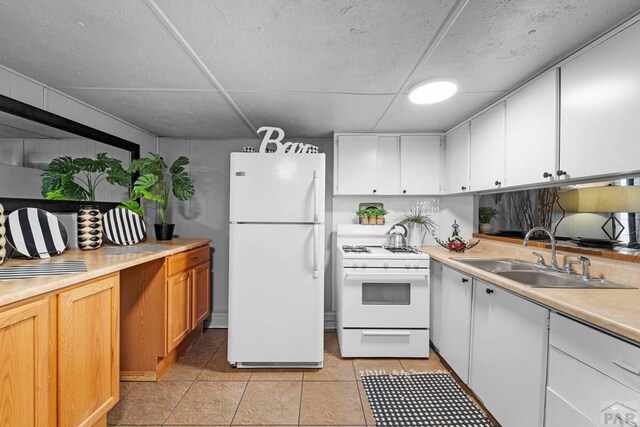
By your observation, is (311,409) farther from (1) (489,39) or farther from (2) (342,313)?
(1) (489,39)

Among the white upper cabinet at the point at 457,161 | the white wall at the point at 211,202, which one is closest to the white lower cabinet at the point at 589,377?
the white upper cabinet at the point at 457,161

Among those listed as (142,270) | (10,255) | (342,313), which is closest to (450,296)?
(342,313)

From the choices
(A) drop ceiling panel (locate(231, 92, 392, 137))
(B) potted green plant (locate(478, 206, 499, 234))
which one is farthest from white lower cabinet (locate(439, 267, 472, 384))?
(A) drop ceiling panel (locate(231, 92, 392, 137))

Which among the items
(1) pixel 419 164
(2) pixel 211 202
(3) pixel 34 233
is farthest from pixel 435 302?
(3) pixel 34 233

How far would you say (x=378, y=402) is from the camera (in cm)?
197

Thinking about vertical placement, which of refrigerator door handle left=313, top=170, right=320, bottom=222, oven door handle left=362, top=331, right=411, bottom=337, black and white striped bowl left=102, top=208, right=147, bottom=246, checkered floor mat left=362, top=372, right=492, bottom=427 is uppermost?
refrigerator door handle left=313, top=170, right=320, bottom=222

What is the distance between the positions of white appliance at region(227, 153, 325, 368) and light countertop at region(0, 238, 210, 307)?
607mm

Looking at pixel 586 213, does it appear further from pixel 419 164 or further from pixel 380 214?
pixel 380 214

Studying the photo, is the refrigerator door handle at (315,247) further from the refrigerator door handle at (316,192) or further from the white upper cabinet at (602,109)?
the white upper cabinet at (602,109)

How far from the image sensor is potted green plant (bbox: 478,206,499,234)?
9.33ft

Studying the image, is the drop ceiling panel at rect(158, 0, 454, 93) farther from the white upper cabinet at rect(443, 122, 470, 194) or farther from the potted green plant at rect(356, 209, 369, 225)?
the potted green plant at rect(356, 209, 369, 225)

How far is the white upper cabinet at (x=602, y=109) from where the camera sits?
1.28 metres

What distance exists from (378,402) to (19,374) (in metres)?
1.85

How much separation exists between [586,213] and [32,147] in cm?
357
